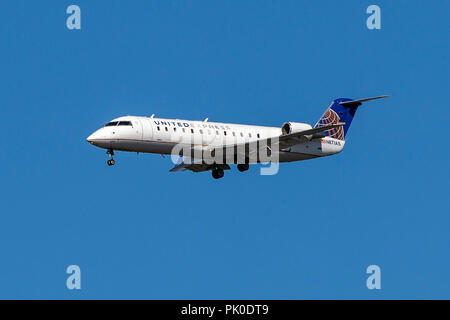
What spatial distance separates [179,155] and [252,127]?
4.74 m

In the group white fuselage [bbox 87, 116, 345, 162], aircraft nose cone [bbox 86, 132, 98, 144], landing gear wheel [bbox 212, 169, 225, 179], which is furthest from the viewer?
landing gear wheel [bbox 212, 169, 225, 179]

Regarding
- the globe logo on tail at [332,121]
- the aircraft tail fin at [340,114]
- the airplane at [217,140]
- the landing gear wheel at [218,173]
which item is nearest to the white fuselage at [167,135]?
the airplane at [217,140]

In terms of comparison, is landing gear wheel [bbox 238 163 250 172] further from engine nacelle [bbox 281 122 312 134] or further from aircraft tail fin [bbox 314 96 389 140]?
aircraft tail fin [bbox 314 96 389 140]

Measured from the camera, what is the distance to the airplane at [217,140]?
39.4m

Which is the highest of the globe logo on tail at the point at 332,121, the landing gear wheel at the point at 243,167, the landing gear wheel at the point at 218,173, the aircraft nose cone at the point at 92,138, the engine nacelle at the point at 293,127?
the globe logo on tail at the point at 332,121

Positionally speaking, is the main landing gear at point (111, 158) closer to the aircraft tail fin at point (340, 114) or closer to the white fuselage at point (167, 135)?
the white fuselage at point (167, 135)

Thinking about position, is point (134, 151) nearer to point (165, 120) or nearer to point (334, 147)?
point (165, 120)

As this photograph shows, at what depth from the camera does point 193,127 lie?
4097 cm

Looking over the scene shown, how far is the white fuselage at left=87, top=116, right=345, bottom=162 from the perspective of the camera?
3925cm

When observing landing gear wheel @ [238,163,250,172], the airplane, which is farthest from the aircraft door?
landing gear wheel @ [238,163,250,172]
